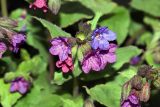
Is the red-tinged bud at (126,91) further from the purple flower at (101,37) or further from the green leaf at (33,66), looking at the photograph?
the green leaf at (33,66)

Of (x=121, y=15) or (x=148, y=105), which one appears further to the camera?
(x=121, y=15)

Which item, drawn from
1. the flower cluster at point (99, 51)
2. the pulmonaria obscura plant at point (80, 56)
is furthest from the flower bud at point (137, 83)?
the flower cluster at point (99, 51)

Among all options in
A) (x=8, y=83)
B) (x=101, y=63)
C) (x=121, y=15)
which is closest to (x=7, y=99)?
(x=8, y=83)

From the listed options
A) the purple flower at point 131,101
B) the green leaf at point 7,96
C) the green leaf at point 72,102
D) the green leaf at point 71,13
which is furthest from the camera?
the green leaf at point 71,13

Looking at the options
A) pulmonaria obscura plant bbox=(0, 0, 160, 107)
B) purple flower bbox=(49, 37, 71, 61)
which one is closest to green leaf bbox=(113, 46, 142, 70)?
pulmonaria obscura plant bbox=(0, 0, 160, 107)

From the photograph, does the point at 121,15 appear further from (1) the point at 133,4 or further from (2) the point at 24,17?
(2) the point at 24,17

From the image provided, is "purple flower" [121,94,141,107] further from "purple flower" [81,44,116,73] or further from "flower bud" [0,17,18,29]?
"flower bud" [0,17,18,29]
